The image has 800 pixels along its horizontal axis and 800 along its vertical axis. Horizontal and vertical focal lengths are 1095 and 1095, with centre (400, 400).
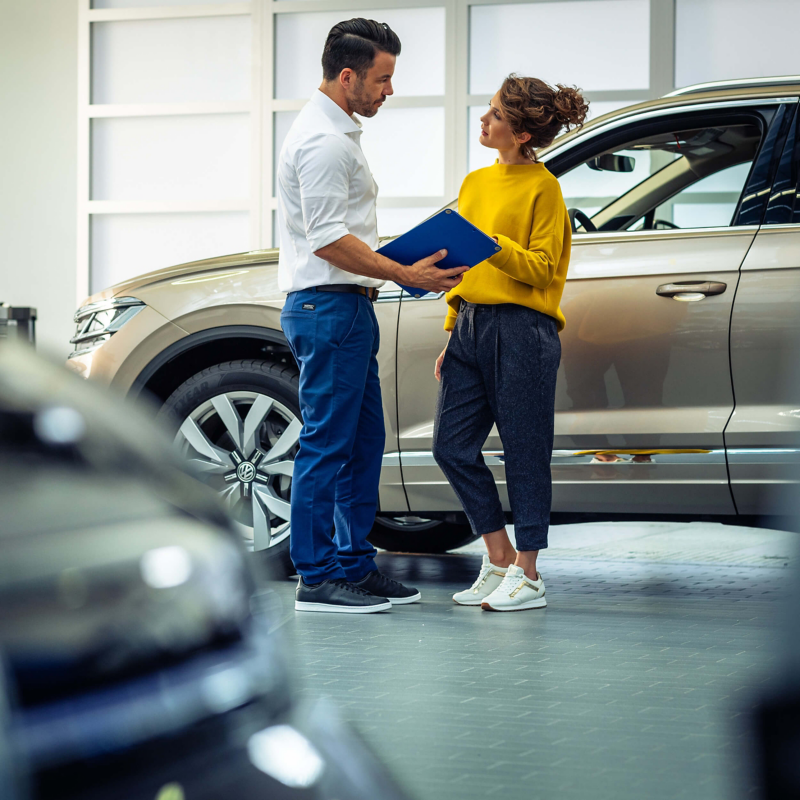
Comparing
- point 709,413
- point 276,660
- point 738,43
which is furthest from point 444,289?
point 738,43

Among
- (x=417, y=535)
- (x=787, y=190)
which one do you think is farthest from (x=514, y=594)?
(x=787, y=190)

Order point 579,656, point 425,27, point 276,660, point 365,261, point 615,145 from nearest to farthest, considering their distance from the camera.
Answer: point 276,660 → point 579,656 → point 365,261 → point 615,145 → point 425,27

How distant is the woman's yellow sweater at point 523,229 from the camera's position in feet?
11.4

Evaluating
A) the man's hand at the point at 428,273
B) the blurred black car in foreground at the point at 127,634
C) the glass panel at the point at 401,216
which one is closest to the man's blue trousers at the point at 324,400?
the man's hand at the point at 428,273

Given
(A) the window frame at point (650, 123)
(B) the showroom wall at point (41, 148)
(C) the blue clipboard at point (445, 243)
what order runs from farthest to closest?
1. (B) the showroom wall at point (41, 148)
2. (A) the window frame at point (650, 123)
3. (C) the blue clipboard at point (445, 243)

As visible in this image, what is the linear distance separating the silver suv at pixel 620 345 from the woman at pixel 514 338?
0.77ft

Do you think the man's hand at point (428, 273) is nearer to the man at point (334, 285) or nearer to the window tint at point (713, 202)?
the man at point (334, 285)

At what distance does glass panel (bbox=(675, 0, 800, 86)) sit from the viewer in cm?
816

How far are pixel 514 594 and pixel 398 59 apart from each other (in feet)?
21.0

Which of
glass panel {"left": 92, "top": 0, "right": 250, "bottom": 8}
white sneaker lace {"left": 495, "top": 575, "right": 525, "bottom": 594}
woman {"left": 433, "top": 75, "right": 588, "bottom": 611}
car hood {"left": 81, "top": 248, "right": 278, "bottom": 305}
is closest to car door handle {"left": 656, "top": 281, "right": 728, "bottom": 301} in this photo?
woman {"left": 433, "top": 75, "right": 588, "bottom": 611}

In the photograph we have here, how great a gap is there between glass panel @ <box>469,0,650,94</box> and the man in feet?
17.1

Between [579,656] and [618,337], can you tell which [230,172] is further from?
[579,656]

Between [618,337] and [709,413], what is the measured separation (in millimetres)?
397

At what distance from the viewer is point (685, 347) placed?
3691 millimetres
